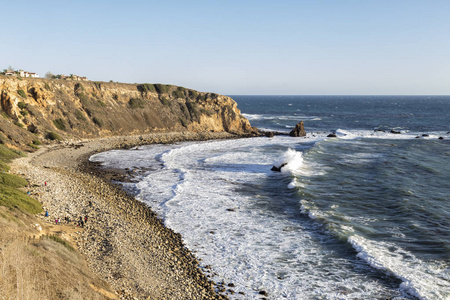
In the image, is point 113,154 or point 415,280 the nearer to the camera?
point 415,280

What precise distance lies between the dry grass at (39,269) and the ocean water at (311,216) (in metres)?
6.79

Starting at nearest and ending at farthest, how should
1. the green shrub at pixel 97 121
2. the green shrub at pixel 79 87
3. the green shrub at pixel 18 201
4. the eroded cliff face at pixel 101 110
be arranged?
1. the green shrub at pixel 18 201
2. the eroded cliff face at pixel 101 110
3. the green shrub at pixel 97 121
4. the green shrub at pixel 79 87

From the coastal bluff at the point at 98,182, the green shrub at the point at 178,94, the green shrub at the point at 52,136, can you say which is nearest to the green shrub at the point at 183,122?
the coastal bluff at the point at 98,182

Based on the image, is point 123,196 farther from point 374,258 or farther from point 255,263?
point 374,258

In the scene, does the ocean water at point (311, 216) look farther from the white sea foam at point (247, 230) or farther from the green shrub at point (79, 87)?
the green shrub at point (79, 87)

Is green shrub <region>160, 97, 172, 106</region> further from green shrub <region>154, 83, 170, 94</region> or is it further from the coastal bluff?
green shrub <region>154, 83, 170, 94</region>

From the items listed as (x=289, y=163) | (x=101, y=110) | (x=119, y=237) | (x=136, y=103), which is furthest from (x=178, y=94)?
(x=119, y=237)

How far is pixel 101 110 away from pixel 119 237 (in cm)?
4939

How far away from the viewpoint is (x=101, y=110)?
6431 centimetres

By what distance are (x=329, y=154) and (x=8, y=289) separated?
46.4 meters

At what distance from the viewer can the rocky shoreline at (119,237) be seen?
51.3ft

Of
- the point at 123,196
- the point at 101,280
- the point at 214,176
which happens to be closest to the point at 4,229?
the point at 101,280

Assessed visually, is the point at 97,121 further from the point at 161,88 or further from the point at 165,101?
the point at 161,88

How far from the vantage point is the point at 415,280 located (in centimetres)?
1658
